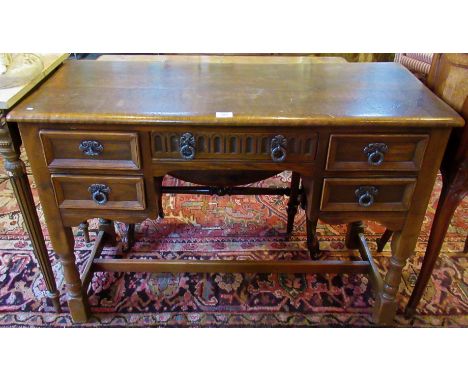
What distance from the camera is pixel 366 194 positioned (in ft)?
4.61

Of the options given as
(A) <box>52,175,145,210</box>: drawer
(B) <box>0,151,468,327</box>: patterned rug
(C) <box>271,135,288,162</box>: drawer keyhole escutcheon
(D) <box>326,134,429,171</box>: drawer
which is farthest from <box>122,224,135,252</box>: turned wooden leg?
(D) <box>326,134,429,171</box>: drawer

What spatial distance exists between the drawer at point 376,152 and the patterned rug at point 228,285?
0.79 meters

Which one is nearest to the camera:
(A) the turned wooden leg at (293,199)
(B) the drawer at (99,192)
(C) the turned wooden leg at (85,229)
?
(B) the drawer at (99,192)

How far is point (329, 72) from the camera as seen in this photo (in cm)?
163

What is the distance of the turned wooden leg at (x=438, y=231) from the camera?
147 centimetres

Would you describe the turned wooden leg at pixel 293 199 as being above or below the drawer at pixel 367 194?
below

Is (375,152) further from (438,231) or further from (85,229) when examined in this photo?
(85,229)

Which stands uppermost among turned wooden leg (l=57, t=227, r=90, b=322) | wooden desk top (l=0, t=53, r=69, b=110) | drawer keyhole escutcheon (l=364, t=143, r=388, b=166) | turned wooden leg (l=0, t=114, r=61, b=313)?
wooden desk top (l=0, t=53, r=69, b=110)

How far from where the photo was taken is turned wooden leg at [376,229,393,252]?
2060 mm

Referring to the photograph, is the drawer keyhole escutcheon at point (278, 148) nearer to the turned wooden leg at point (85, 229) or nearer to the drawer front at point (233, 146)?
the drawer front at point (233, 146)

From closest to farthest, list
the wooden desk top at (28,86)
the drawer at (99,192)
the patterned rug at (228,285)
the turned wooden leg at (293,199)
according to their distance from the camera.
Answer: the wooden desk top at (28,86) < the drawer at (99,192) < the patterned rug at (228,285) < the turned wooden leg at (293,199)

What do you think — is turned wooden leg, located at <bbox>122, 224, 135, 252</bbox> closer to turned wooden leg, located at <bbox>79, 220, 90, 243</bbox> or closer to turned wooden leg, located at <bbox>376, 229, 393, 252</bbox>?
Result: turned wooden leg, located at <bbox>79, 220, 90, 243</bbox>

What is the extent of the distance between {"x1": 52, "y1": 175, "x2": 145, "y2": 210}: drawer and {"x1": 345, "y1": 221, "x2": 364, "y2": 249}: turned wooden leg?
3.78ft

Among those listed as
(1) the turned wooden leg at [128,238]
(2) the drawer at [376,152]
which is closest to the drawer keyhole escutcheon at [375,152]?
(2) the drawer at [376,152]
